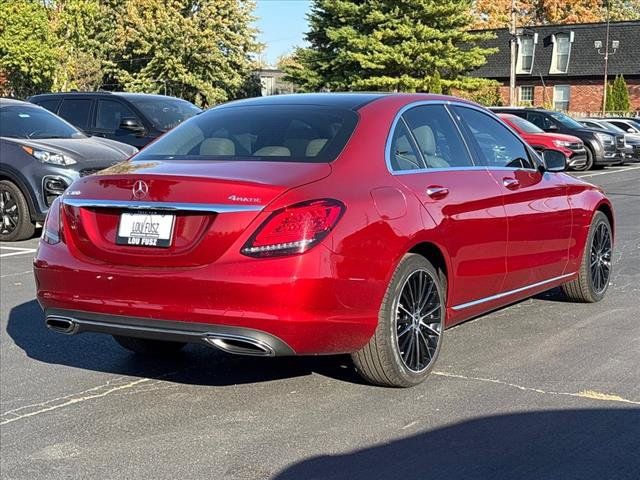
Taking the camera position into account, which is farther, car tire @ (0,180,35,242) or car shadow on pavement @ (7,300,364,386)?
car tire @ (0,180,35,242)

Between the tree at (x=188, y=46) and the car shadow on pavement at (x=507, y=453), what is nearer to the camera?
the car shadow on pavement at (x=507, y=453)

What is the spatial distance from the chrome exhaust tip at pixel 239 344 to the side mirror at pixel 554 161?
321cm

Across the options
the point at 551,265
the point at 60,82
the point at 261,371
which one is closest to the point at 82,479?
the point at 261,371

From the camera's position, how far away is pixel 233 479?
3854mm

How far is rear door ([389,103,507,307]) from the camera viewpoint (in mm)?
5125

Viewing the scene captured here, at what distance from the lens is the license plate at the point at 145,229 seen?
4469mm

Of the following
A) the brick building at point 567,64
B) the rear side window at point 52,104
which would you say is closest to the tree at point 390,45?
the brick building at point 567,64

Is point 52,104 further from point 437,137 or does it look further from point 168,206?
point 168,206

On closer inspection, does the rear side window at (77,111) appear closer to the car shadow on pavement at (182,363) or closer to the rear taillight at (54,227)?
the car shadow on pavement at (182,363)

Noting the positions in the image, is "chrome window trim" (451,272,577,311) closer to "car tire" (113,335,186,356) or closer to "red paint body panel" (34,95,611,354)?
"red paint body panel" (34,95,611,354)

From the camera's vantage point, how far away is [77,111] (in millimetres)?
15367

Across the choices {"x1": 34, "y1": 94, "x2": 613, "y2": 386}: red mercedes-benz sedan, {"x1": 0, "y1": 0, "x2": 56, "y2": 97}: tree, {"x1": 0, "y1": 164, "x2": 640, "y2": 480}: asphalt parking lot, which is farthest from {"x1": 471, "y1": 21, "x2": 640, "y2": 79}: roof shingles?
{"x1": 34, "y1": 94, "x2": 613, "y2": 386}: red mercedes-benz sedan

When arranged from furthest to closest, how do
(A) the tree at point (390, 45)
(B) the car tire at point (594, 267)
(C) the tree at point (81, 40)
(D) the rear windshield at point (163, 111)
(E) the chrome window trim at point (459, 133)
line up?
1. (C) the tree at point (81, 40)
2. (A) the tree at point (390, 45)
3. (D) the rear windshield at point (163, 111)
4. (B) the car tire at point (594, 267)
5. (E) the chrome window trim at point (459, 133)

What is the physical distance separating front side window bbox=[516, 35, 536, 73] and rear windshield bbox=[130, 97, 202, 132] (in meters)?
41.8
